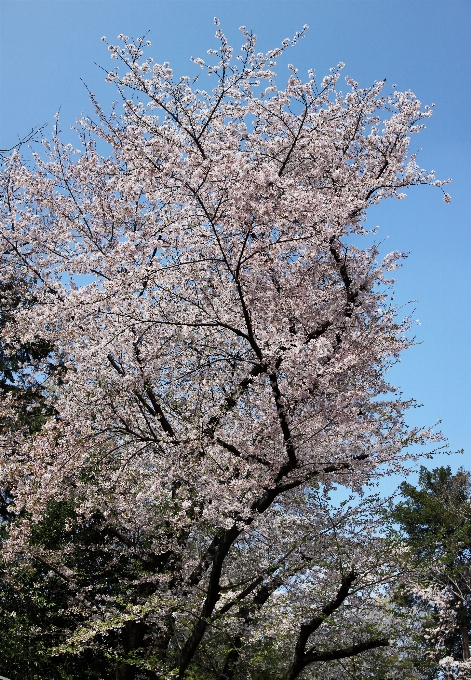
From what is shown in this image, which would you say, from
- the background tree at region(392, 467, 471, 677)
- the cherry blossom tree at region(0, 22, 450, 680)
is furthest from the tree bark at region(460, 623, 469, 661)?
the cherry blossom tree at region(0, 22, 450, 680)

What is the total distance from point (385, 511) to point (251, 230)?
215 inches

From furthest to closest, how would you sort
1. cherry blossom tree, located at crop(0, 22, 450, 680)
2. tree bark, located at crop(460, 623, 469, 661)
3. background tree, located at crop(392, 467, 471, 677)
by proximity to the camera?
1. tree bark, located at crop(460, 623, 469, 661)
2. background tree, located at crop(392, 467, 471, 677)
3. cherry blossom tree, located at crop(0, 22, 450, 680)

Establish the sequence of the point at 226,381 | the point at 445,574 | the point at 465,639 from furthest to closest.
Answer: the point at 465,639, the point at 445,574, the point at 226,381

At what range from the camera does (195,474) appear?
24.5ft

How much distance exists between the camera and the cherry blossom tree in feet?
23.4

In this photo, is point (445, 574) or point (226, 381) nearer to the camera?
point (226, 381)

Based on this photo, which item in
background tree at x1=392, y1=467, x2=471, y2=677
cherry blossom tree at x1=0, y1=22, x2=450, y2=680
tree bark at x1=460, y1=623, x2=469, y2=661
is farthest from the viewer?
tree bark at x1=460, y1=623, x2=469, y2=661

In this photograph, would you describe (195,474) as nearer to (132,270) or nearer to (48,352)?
(132,270)

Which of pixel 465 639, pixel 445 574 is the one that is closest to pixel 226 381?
pixel 445 574

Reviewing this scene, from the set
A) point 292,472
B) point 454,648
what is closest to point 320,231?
point 292,472

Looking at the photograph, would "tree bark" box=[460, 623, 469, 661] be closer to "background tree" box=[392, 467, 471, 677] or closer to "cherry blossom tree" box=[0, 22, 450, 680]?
"background tree" box=[392, 467, 471, 677]

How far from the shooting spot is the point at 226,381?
8.95 meters

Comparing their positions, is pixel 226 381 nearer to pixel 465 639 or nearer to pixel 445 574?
pixel 445 574

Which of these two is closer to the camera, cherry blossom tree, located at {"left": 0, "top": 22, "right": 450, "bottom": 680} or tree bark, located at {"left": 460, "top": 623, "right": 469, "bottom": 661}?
cherry blossom tree, located at {"left": 0, "top": 22, "right": 450, "bottom": 680}
